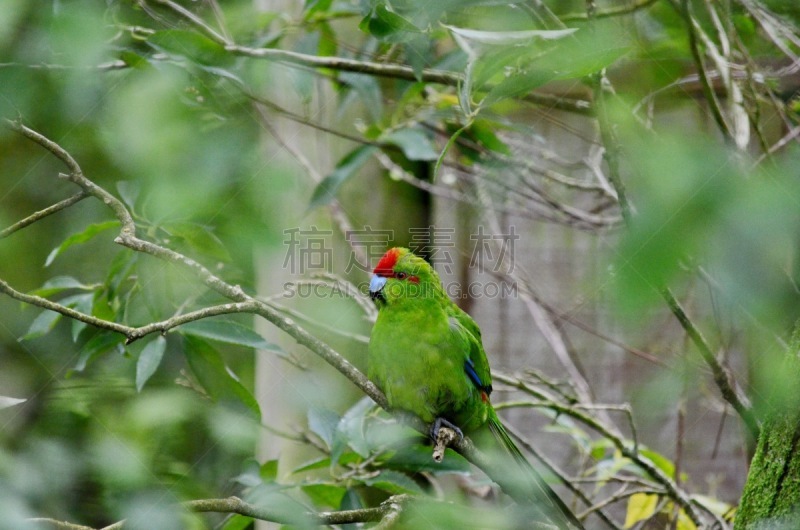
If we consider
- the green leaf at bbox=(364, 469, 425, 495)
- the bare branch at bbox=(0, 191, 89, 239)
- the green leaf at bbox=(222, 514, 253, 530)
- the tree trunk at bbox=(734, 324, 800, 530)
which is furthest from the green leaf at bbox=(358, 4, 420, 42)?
the green leaf at bbox=(222, 514, 253, 530)

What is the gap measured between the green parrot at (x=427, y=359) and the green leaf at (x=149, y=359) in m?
0.63

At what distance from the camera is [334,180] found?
237 centimetres

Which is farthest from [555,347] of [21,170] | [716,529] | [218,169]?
[21,170]

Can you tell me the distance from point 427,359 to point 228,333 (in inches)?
23.4

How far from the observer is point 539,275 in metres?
3.32

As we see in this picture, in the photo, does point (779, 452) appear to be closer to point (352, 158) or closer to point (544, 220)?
point (352, 158)

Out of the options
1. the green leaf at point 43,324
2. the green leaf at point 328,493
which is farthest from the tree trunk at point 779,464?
the green leaf at point 43,324

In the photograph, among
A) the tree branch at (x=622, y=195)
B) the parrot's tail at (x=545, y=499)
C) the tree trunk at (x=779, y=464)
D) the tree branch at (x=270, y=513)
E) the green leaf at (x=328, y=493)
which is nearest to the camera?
the tree trunk at (x=779, y=464)

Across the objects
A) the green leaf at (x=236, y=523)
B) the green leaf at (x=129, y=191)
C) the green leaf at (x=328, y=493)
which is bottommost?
the green leaf at (x=236, y=523)

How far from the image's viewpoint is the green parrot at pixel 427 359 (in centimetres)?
210

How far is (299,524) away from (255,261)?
1405mm

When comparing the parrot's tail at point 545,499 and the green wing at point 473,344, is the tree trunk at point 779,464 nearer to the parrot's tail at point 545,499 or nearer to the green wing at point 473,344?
the parrot's tail at point 545,499

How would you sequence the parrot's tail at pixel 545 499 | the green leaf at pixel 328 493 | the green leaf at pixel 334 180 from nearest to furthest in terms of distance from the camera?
1. the parrot's tail at pixel 545 499
2. the green leaf at pixel 328 493
3. the green leaf at pixel 334 180

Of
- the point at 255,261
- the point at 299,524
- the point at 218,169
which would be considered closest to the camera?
the point at 299,524
